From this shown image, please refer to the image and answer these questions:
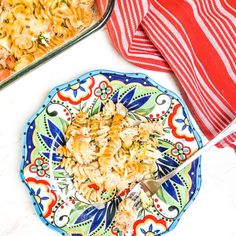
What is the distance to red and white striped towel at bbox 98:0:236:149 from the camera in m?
1.00

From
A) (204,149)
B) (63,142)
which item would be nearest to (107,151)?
(63,142)

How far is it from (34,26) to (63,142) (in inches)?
8.8

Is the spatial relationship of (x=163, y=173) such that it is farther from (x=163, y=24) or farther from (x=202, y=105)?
(x=163, y=24)

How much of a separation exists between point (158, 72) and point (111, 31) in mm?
130

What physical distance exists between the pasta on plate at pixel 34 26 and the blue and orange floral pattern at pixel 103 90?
115mm

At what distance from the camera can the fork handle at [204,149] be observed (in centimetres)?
100

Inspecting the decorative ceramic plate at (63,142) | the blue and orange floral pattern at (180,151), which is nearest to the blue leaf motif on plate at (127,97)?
the decorative ceramic plate at (63,142)

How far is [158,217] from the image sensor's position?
39.0 inches

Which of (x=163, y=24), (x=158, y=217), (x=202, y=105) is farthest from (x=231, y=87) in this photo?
(x=158, y=217)

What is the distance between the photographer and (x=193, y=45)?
1.02m

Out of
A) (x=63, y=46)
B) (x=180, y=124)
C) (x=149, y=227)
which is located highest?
(x=63, y=46)

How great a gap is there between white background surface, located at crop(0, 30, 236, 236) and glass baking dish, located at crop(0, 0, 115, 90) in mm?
118

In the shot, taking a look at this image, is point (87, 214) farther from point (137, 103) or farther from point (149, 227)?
point (137, 103)

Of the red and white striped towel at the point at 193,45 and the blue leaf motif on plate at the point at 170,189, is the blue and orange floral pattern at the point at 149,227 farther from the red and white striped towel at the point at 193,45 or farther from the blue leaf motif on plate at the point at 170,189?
the red and white striped towel at the point at 193,45
